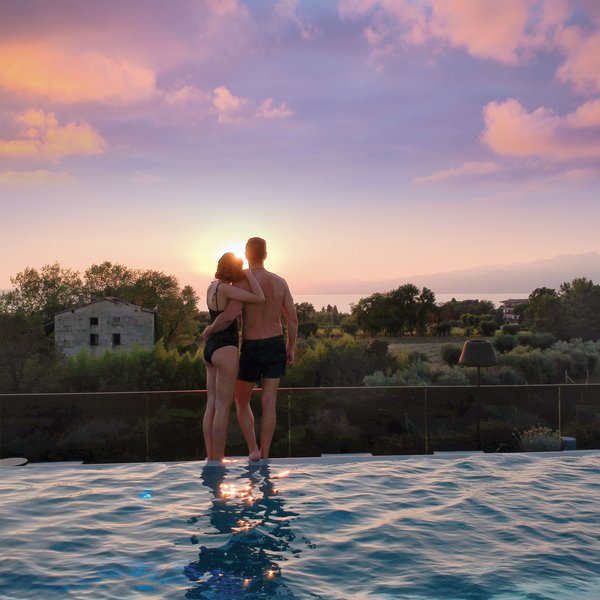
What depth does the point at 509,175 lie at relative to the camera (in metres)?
27.0

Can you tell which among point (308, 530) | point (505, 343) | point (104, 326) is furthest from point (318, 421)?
point (104, 326)

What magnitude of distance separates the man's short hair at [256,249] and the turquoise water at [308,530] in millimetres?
1913

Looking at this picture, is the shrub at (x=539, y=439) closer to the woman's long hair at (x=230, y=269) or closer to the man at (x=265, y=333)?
the man at (x=265, y=333)

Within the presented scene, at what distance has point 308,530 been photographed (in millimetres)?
5020

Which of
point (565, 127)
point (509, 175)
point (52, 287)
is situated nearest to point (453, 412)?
point (565, 127)

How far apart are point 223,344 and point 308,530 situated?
1871 millimetres

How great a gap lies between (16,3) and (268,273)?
33.2 ft

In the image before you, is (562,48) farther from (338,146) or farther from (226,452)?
(226,452)

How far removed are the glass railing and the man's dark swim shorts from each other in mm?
1080

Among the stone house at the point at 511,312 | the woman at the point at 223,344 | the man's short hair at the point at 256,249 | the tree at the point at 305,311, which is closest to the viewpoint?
the woman at the point at 223,344

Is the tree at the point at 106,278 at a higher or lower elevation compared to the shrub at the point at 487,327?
higher

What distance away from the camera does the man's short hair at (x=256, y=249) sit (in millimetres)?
6340

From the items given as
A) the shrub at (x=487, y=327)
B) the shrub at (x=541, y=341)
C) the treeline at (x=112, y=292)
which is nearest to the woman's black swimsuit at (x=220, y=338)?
the shrub at (x=541, y=341)

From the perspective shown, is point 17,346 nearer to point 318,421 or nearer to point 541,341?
point 541,341
